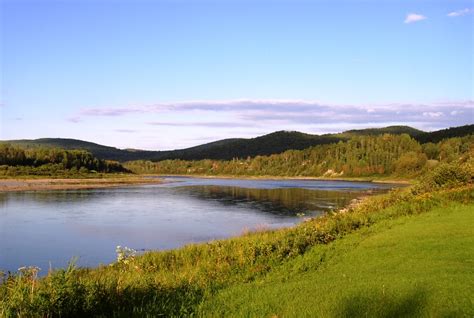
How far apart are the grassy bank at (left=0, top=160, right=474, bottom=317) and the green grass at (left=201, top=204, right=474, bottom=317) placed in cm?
3

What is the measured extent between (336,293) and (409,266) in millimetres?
3062

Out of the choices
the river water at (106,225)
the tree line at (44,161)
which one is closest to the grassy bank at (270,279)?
the river water at (106,225)

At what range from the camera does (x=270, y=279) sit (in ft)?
43.0

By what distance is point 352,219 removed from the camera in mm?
24047

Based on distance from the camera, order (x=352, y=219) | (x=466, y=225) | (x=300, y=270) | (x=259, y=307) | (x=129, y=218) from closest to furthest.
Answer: (x=259, y=307)
(x=300, y=270)
(x=466, y=225)
(x=352, y=219)
(x=129, y=218)

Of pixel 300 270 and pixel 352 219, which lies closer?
pixel 300 270

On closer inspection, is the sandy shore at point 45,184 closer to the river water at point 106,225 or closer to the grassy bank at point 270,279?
the river water at point 106,225

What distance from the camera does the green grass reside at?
8.87m

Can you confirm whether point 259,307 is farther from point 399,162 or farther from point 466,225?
point 399,162

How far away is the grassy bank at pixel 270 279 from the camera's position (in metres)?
9.15

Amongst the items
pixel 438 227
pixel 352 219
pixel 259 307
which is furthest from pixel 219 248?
pixel 259 307

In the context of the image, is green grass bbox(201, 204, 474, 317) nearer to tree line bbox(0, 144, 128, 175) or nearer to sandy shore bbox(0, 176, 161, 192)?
sandy shore bbox(0, 176, 161, 192)

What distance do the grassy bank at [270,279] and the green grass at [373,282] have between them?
0.10 ft

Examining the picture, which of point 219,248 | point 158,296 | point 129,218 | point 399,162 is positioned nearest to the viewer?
point 158,296
